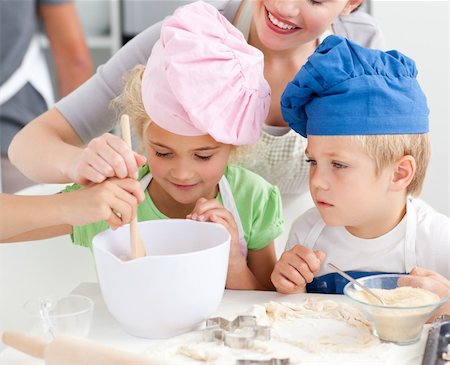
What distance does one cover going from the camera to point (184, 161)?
1245mm

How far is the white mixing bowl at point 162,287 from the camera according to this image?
0.90m

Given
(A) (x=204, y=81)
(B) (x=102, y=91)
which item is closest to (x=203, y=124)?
(A) (x=204, y=81)

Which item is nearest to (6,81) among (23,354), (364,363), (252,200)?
(252,200)

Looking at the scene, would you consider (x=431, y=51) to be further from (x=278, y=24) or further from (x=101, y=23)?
(x=101, y=23)

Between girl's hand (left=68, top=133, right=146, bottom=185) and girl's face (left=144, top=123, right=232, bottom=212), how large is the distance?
19 cm

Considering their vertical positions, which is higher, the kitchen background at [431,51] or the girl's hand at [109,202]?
the girl's hand at [109,202]

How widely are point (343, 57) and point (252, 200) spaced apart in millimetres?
381

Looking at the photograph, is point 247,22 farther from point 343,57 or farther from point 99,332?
point 99,332

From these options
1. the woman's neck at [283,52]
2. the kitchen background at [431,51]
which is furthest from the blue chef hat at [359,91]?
the kitchen background at [431,51]

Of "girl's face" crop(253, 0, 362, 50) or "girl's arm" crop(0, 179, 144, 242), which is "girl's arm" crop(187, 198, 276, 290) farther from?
"girl's face" crop(253, 0, 362, 50)

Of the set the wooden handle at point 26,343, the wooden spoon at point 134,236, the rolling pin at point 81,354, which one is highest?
the wooden spoon at point 134,236

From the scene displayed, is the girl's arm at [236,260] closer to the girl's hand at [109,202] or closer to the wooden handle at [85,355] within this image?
the girl's hand at [109,202]

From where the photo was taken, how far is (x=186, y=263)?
35.4 inches

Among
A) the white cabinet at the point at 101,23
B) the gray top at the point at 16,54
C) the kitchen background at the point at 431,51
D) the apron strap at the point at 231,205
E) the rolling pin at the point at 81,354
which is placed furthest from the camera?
the white cabinet at the point at 101,23
